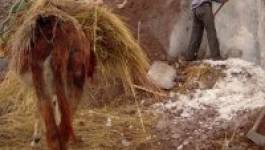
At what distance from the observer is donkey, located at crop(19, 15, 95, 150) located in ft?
14.2

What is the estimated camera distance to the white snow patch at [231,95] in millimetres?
6027

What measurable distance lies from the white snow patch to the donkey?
1877mm

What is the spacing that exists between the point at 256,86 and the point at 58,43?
270 cm

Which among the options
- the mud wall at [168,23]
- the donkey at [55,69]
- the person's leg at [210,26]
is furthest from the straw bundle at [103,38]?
the mud wall at [168,23]

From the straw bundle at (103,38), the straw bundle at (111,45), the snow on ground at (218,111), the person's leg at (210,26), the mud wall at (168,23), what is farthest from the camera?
the mud wall at (168,23)

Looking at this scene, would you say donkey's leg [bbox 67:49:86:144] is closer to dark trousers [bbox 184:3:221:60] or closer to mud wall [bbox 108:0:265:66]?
dark trousers [bbox 184:3:221:60]

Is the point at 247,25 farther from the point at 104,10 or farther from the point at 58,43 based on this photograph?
the point at 58,43

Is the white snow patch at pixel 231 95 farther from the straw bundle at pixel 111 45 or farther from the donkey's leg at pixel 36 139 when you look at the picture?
the donkey's leg at pixel 36 139

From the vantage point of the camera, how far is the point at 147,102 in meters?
6.46

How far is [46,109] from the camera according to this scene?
434cm

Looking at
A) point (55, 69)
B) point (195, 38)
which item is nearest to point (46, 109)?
point (55, 69)

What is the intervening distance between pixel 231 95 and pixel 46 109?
8.17 ft

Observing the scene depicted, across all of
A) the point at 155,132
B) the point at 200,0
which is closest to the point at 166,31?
the point at 200,0

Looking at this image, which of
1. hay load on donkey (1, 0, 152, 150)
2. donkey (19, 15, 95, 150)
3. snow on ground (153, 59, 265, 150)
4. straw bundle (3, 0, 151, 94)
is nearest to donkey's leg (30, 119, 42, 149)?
straw bundle (3, 0, 151, 94)
